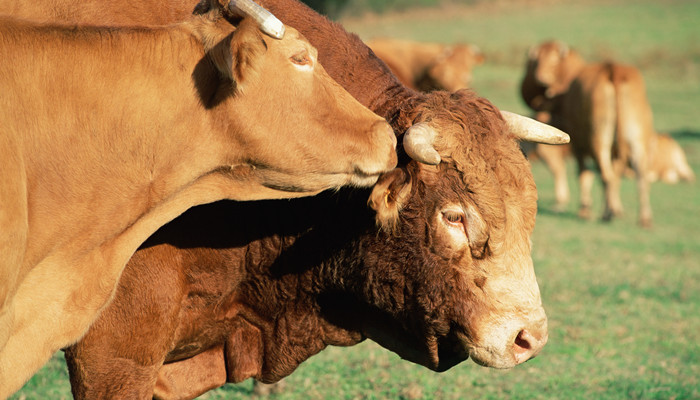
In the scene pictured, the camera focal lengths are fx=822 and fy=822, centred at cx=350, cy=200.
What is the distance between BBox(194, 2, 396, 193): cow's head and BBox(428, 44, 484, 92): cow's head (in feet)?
46.4

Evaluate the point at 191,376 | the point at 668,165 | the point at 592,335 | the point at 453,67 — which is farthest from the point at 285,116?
the point at 668,165

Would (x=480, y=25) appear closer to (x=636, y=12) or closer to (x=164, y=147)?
(x=636, y=12)

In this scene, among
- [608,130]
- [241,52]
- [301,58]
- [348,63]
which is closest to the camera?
[241,52]

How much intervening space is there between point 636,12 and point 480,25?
13.9m

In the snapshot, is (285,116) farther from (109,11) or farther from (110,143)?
(109,11)

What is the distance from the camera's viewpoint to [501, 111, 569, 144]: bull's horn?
13.2 feet

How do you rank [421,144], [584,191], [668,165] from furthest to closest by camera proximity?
1. [668,165]
2. [584,191]
3. [421,144]

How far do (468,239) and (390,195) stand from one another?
41cm

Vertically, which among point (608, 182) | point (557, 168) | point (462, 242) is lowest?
point (557, 168)

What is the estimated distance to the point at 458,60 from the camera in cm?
1914

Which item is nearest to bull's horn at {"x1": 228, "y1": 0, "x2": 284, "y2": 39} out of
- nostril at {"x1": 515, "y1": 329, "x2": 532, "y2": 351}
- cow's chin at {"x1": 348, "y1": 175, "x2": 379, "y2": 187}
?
cow's chin at {"x1": 348, "y1": 175, "x2": 379, "y2": 187}

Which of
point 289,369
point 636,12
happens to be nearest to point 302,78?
point 289,369

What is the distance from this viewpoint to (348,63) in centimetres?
415

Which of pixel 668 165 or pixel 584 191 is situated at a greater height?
pixel 584 191
